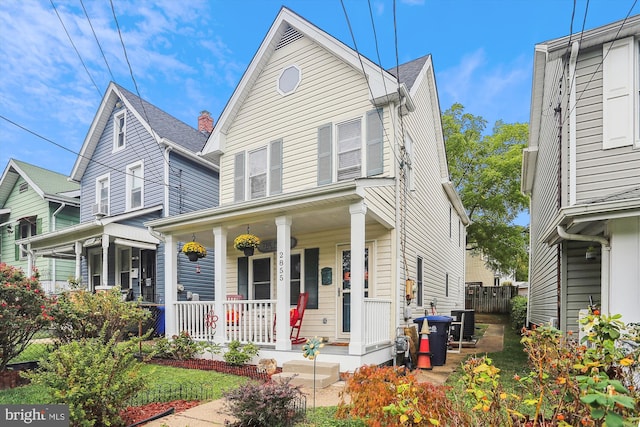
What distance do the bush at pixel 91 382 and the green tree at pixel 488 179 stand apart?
1895 cm

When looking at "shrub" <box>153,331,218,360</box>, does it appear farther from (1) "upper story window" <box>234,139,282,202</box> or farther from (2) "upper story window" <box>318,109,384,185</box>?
(2) "upper story window" <box>318,109,384,185</box>

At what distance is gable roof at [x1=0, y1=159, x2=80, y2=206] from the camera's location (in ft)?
54.3

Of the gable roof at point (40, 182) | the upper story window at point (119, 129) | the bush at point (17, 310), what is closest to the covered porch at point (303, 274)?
the bush at point (17, 310)

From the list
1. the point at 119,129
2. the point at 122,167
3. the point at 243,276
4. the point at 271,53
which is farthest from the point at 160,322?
the point at 271,53

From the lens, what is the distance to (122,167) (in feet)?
48.0

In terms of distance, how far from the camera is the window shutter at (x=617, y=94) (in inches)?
252

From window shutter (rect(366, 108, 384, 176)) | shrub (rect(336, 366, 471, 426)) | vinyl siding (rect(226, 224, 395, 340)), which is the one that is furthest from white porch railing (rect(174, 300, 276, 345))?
shrub (rect(336, 366, 471, 426))

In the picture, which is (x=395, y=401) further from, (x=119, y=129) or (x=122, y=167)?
(x=119, y=129)

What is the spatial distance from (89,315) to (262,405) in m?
4.71

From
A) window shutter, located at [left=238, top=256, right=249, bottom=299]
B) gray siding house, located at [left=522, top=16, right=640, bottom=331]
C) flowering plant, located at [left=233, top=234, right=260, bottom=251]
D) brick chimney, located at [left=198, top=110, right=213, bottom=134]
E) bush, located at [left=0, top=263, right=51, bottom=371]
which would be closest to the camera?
gray siding house, located at [left=522, top=16, right=640, bottom=331]

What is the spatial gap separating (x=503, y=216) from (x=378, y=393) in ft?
67.2

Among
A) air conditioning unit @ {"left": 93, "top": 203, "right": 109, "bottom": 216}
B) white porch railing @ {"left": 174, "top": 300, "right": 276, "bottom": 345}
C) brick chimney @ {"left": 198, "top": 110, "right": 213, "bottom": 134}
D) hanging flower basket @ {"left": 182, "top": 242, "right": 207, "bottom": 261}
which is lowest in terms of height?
white porch railing @ {"left": 174, "top": 300, "right": 276, "bottom": 345}

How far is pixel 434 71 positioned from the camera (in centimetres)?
1153

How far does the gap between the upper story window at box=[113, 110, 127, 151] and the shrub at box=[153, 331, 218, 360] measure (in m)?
9.41
